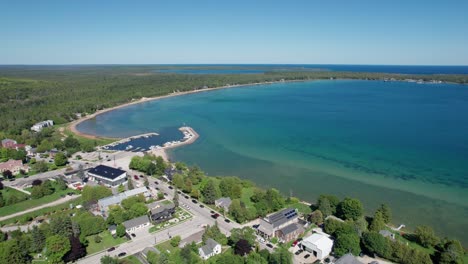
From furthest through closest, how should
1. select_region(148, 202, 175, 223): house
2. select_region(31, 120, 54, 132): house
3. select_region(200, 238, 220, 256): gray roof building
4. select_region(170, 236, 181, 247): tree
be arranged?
select_region(31, 120, 54, 132): house → select_region(148, 202, 175, 223): house → select_region(170, 236, 181, 247): tree → select_region(200, 238, 220, 256): gray roof building

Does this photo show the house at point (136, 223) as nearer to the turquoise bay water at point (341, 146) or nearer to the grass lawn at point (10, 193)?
the grass lawn at point (10, 193)

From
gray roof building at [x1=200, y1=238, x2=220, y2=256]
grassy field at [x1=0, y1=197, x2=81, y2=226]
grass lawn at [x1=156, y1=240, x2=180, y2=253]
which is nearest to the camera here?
gray roof building at [x1=200, y1=238, x2=220, y2=256]

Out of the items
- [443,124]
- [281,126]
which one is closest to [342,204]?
[281,126]

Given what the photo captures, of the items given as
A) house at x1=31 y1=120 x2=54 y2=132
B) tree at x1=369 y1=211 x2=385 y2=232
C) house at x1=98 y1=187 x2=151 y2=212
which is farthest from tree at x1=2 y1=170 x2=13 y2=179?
tree at x1=369 y1=211 x2=385 y2=232

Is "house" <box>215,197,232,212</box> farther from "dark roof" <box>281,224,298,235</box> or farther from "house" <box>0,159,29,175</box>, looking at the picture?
"house" <box>0,159,29,175</box>

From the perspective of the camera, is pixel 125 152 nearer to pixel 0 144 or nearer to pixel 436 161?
pixel 0 144

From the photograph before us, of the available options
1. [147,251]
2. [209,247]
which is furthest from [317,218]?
[147,251]

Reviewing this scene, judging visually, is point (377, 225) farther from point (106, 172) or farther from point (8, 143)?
point (8, 143)

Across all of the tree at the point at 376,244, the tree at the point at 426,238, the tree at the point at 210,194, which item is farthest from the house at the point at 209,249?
the tree at the point at 426,238

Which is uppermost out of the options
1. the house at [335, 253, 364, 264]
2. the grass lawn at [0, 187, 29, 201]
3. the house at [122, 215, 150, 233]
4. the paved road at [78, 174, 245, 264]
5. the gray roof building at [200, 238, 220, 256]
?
the house at [335, 253, 364, 264]
